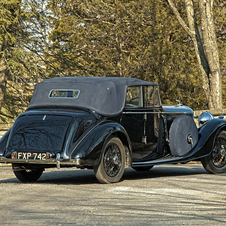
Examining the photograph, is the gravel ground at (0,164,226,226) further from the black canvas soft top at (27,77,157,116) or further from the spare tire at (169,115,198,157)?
the black canvas soft top at (27,77,157,116)

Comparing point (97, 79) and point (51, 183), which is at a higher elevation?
Answer: point (97, 79)

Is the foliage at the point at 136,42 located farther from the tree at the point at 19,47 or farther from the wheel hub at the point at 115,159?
the wheel hub at the point at 115,159

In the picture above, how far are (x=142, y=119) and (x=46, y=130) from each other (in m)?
2.17

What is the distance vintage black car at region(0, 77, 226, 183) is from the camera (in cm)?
780

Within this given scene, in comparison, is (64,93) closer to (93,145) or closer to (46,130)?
(46,130)

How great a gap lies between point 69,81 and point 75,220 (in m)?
4.31

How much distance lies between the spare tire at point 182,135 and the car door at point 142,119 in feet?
1.14

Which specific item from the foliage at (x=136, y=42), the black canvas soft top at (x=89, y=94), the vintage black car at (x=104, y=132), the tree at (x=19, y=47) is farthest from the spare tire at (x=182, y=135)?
the foliage at (x=136, y=42)

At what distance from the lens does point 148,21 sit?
27766 millimetres

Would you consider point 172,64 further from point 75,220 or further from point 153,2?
point 75,220

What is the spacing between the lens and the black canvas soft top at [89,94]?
8.68 meters

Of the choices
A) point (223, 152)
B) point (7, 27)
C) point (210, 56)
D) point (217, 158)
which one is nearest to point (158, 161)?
point (217, 158)

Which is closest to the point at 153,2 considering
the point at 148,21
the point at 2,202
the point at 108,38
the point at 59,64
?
the point at 148,21

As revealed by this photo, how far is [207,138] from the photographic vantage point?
1005cm
